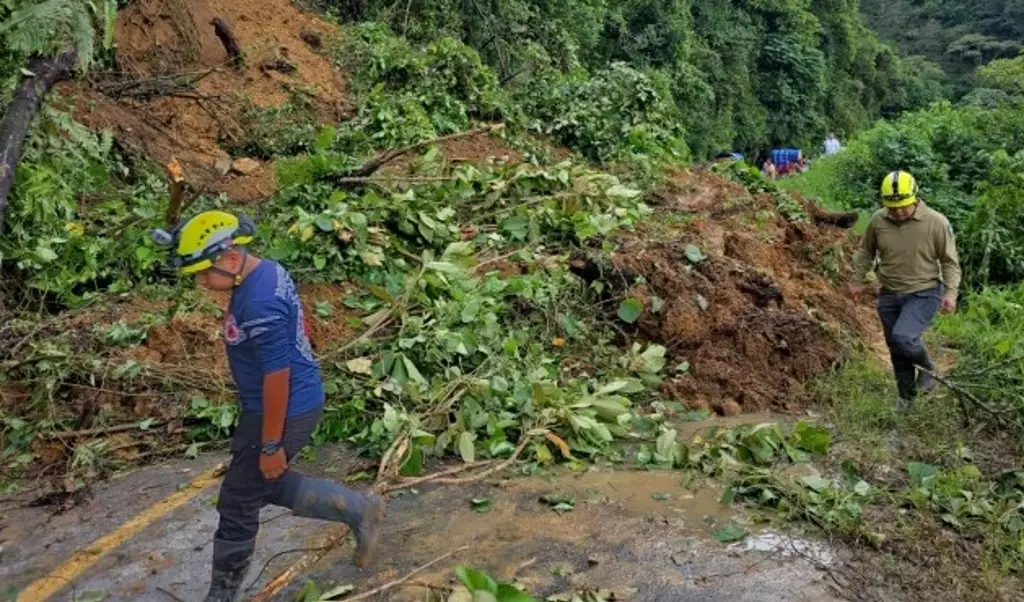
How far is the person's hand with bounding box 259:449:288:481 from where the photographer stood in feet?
11.5

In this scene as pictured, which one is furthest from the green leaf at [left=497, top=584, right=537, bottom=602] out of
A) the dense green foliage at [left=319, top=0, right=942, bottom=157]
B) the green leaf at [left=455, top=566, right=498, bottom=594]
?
the dense green foliage at [left=319, top=0, right=942, bottom=157]

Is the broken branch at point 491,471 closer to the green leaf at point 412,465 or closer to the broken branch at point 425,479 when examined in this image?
the broken branch at point 425,479

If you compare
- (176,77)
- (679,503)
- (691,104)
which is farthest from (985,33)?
(679,503)

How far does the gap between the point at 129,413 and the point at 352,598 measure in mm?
2581

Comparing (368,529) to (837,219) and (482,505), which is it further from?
(837,219)

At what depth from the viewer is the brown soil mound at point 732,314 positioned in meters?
6.13

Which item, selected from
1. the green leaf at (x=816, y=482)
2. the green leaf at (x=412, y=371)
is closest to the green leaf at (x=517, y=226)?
the green leaf at (x=412, y=371)

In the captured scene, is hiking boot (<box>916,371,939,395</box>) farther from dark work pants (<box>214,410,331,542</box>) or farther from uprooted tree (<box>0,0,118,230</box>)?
uprooted tree (<box>0,0,118,230</box>)

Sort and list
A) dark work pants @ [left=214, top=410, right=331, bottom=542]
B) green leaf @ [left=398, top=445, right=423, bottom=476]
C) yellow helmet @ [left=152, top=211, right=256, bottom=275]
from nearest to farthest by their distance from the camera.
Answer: yellow helmet @ [left=152, top=211, right=256, bottom=275]
dark work pants @ [left=214, top=410, right=331, bottom=542]
green leaf @ [left=398, top=445, right=423, bottom=476]

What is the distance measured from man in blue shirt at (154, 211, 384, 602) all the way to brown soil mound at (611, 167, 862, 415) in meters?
3.01

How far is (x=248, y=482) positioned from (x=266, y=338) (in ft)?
2.03

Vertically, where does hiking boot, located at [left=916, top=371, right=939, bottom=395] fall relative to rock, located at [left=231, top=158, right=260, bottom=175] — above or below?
below

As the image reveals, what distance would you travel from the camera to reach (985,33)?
47.2 metres

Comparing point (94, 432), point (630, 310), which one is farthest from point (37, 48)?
point (630, 310)
